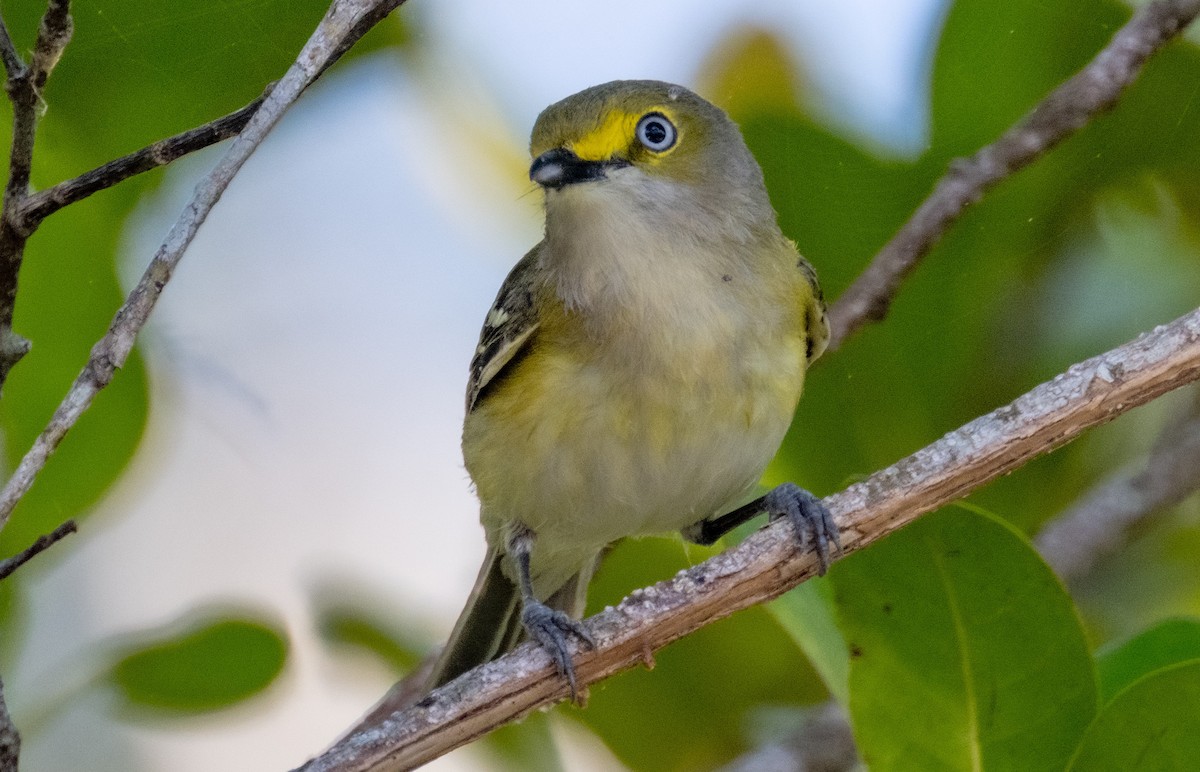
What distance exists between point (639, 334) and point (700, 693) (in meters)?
0.87

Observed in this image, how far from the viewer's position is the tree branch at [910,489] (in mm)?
2193

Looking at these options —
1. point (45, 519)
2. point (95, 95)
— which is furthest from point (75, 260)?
point (45, 519)

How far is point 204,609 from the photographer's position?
9.18 feet

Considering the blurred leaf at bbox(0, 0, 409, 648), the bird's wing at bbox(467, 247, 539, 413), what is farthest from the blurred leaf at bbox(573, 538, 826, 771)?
the blurred leaf at bbox(0, 0, 409, 648)

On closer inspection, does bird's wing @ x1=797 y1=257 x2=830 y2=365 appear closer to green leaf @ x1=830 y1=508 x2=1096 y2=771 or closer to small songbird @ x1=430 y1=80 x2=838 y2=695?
small songbird @ x1=430 y1=80 x2=838 y2=695

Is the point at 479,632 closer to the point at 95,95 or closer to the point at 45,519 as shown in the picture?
the point at 45,519

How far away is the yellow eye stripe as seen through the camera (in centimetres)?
281

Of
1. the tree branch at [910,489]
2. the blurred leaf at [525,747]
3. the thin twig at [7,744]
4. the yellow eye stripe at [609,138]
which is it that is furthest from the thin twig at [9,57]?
the blurred leaf at [525,747]

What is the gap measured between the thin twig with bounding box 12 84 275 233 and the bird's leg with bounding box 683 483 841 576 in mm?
1154

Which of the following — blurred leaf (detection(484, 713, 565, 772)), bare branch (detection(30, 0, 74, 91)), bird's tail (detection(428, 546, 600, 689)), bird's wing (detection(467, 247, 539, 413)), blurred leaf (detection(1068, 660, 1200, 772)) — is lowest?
blurred leaf (detection(1068, 660, 1200, 772))

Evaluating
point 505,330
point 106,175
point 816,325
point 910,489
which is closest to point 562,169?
point 505,330

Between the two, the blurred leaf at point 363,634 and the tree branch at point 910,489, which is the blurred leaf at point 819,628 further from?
the blurred leaf at point 363,634

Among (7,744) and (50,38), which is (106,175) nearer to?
(50,38)

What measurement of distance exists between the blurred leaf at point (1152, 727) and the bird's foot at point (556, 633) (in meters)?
0.84
